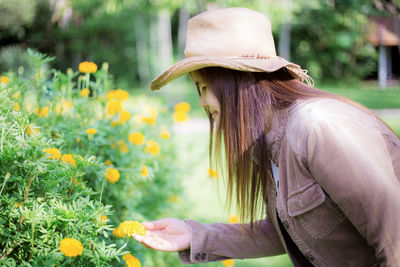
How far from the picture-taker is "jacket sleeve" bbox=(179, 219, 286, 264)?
5.42ft

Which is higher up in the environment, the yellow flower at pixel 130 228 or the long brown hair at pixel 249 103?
the long brown hair at pixel 249 103

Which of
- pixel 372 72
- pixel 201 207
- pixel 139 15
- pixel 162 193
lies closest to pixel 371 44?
pixel 372 72

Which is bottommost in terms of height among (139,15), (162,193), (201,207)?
(201,207)

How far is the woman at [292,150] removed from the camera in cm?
109

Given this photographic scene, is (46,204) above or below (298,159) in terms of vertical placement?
below

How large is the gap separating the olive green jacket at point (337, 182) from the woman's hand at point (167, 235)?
1.25 feet

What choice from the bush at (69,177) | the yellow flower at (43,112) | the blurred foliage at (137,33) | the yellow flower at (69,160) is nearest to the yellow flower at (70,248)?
the bush at (69,177)

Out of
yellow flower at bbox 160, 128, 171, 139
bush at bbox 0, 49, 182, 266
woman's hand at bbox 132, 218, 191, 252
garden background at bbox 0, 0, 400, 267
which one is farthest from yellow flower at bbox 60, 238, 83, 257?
yellow flower at bbox 160, 128, 171, 139

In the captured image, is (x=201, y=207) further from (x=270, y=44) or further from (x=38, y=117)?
(x=270, y=44)

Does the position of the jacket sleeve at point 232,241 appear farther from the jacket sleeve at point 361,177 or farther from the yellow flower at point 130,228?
the jacket sleeve at point 361,177

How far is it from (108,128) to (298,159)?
1.17m

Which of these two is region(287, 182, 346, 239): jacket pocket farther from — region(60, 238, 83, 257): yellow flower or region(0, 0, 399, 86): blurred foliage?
region(0, 0, 399, 86): blurred foliage

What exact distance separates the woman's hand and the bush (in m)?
0.14

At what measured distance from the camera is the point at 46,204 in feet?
4.13
